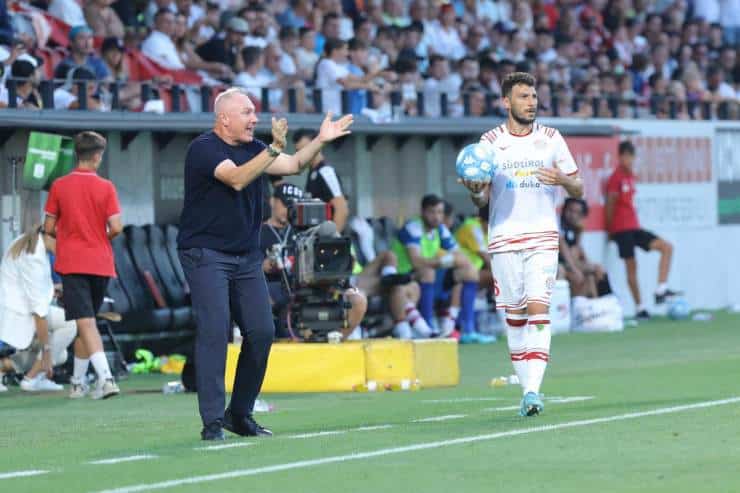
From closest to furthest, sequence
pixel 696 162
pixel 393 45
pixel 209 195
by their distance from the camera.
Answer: pixel 209 195
pixel 393 45
pixel 696 162

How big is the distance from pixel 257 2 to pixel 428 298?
419 cm

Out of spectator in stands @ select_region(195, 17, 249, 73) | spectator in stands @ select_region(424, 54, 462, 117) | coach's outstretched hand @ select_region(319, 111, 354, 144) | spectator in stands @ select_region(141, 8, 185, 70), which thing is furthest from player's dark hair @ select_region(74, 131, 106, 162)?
spectator in stands @ select_region(424, 54, 462, 117)

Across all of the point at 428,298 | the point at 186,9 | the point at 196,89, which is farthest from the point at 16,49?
the point at 428,298

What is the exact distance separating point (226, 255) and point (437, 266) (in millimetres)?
10514

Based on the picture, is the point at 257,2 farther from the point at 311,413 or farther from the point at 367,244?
the point at 311,413

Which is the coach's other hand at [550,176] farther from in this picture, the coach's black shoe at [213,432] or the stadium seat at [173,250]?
the stadium seat at [173,250]

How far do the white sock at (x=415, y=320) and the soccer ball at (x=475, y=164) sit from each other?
8.81 meters

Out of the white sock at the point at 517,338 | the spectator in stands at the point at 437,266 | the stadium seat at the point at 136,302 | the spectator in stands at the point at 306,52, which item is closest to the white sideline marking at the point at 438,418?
the white sock at the point at 517,338

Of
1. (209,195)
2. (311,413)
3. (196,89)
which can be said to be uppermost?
(196,89)

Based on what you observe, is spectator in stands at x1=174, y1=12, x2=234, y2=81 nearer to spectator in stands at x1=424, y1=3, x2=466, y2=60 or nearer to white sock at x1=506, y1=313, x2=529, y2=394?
spectator in stands at x1=424, y1=3, x2=466, y2=60

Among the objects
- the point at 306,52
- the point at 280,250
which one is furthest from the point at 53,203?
the point at 306,52

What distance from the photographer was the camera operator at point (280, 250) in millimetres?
15469

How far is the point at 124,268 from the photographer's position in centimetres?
1847

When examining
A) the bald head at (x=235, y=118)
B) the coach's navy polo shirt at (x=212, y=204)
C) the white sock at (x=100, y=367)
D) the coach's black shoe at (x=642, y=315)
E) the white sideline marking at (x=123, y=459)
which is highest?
the bald head at (x=235, y=118)
